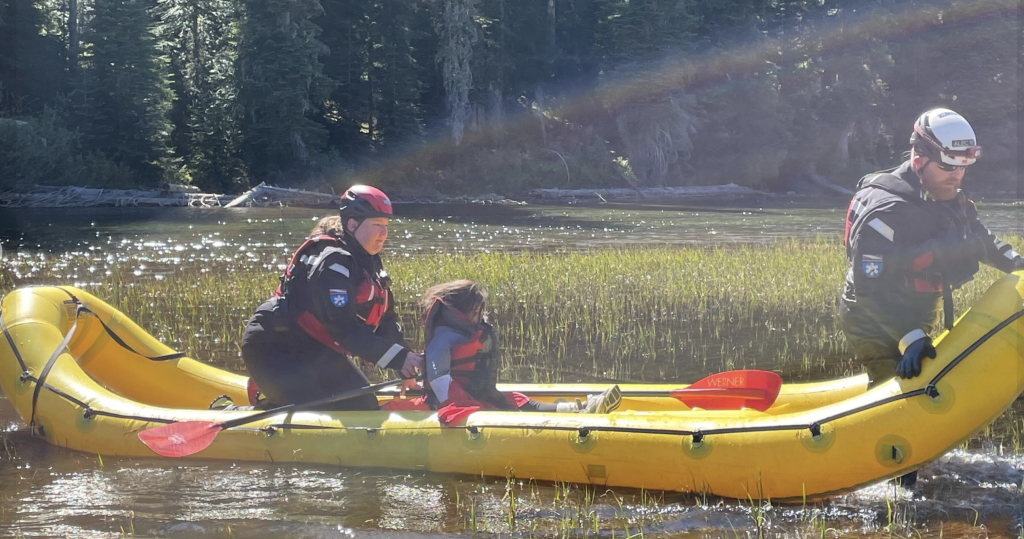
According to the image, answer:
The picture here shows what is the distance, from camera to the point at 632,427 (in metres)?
5.45

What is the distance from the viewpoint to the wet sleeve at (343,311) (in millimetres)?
5730

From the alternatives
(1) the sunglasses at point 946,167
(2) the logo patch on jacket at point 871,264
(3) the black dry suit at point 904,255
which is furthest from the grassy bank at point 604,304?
(1) the sunglasses at point 946,167

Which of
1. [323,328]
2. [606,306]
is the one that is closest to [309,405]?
[323,328]

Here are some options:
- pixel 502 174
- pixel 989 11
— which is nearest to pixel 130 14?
pixel 502 174

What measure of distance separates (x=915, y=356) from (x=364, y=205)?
321 cm

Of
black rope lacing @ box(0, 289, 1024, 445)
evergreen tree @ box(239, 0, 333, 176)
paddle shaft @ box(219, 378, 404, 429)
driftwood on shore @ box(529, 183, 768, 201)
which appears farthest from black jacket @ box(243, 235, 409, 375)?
driftwood on shore @ box(529, 183, 768, 201)

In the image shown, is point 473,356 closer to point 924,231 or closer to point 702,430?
point 702,430

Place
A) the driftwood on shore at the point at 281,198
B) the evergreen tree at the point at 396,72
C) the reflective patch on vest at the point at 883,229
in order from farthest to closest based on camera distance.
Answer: the evergreen tree at the point at 396,72 < the driftwood on shore at the point at 281,198 < the reflective patch on vest at the point at 883,229

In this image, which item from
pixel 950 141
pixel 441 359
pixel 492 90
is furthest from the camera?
pixel 492 90

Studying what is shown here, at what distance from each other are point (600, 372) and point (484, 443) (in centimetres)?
283

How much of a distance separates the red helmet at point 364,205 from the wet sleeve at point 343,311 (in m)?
0.28

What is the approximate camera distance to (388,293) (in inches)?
A: 249

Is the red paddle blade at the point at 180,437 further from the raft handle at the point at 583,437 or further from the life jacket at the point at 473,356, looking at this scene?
the raft handle at the point at 583,437

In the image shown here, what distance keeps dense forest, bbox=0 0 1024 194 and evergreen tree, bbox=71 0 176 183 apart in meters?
0.08
